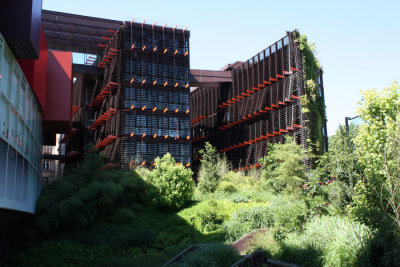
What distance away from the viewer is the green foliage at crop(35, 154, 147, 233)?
20516 millimetres

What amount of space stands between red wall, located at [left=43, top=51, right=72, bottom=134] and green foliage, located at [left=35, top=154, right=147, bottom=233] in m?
3.52

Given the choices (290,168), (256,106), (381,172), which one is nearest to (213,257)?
(381,172)

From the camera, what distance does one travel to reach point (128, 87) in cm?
3903

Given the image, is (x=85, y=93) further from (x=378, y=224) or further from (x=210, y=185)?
(x=378, y=224)

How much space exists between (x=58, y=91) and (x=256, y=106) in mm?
21359

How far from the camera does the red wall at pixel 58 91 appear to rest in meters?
23.1

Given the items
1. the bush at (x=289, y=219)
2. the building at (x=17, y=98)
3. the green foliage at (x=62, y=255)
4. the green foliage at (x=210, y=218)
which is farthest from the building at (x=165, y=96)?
the bush at (x=289, y=219)

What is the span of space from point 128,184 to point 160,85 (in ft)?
57.9

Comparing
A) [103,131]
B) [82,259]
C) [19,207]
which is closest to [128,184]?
[82,259]

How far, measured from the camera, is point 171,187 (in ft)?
85.1

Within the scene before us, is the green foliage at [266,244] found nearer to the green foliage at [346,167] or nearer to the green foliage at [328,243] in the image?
the green foliage at [328,243]

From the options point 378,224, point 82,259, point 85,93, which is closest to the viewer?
point 378,224

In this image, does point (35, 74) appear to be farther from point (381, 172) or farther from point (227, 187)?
point (227, 187)

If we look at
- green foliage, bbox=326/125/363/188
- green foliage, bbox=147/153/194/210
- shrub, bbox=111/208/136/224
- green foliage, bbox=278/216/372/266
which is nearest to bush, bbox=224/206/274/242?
green foliage, bbox=278/216/372/266
